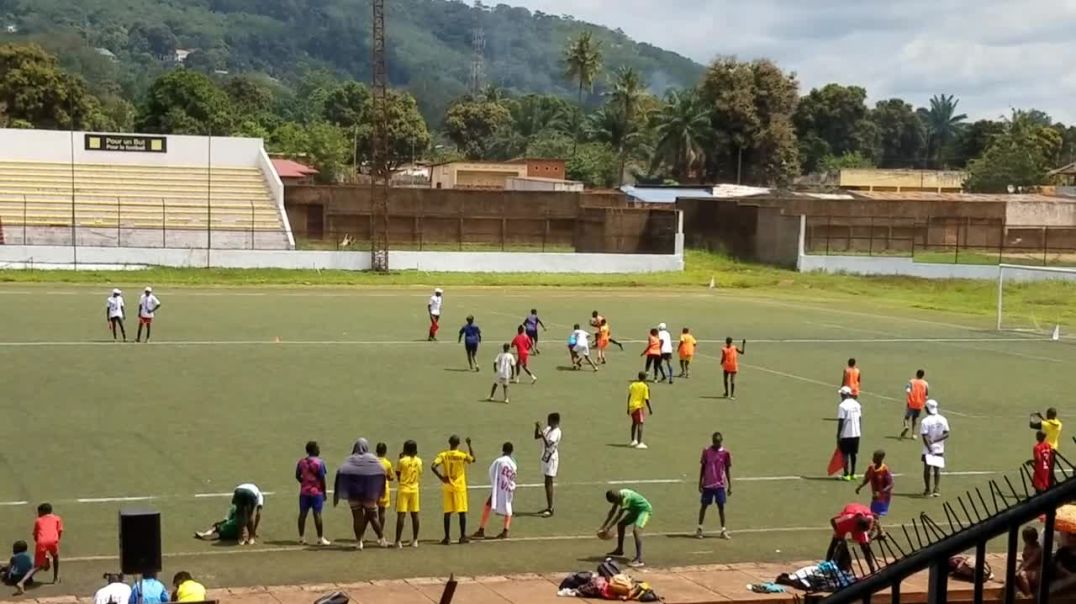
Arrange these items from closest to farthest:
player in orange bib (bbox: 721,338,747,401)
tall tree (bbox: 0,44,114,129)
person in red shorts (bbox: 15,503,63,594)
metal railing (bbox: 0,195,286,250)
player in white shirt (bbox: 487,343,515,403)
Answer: person in red shorts (bbox: 15,503,63,594) → player in white shirt (bbox: 487,343,515,403) → player in orange bib (bbox: 721,338,747,401) → metal railing (bbox: 0,195,286,250) → tall tree (bbox: 0,44,114,129)

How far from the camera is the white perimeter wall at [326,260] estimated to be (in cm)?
5622

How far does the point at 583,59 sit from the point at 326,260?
86.5 meters

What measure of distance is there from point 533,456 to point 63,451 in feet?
25.6

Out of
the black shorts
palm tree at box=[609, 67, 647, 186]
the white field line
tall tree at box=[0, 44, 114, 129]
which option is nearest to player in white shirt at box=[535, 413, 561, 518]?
the white field line

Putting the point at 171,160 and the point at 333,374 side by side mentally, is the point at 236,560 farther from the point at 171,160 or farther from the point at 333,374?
the point at 171,160

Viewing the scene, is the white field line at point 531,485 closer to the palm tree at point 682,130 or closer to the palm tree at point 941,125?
the palm tree at point 682,130

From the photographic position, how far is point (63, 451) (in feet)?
71.1

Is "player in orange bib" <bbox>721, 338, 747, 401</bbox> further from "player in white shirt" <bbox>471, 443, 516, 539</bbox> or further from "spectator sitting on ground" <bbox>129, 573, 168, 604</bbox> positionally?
"spectator sitting on ground" <bbox>129, 573, 168, 604</bbox>

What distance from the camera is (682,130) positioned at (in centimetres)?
10394

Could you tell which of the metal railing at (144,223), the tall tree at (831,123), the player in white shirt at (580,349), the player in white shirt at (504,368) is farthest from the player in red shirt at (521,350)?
the tall tree at (831,123)

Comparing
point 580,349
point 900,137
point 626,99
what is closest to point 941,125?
point 900,137

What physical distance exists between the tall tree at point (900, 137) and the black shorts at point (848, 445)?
17211 centimetres

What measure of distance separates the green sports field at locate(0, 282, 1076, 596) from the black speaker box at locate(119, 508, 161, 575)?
12.5 ft

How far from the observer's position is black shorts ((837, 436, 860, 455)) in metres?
21.5
